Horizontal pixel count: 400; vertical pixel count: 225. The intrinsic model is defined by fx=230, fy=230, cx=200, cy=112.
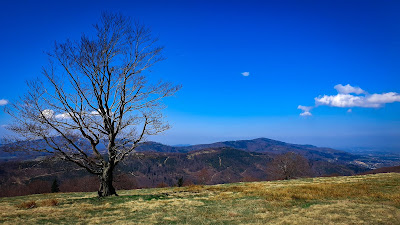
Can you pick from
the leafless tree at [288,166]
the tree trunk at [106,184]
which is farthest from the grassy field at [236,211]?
the leafless tree at [288,166]

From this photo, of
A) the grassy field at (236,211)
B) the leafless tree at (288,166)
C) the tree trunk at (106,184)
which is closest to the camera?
the grassy field at (236,211)

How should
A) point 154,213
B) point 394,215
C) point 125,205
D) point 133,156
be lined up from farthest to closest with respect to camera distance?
point 133,156 < point 125,205 < point 154,213 < point 394,215

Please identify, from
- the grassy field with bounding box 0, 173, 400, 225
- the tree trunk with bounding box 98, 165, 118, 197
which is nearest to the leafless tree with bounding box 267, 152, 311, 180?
the grassy field with bounding box 0, 173, 400, 225

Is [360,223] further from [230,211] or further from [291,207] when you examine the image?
[230,211]

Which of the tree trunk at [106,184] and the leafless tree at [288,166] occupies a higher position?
the tree trunk at [106,184]

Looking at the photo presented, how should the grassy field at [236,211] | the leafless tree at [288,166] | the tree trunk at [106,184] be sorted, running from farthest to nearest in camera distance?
1. the leafless tree at [288,166]
2. the tree trunk at [106,184]
3. the grassy field at [236,211]

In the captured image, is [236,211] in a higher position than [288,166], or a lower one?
higher

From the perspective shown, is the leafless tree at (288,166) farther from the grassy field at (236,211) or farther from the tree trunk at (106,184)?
the tree trunk at (106,184)

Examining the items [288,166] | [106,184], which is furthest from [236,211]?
[288,166]

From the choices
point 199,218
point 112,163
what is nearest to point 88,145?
point 112,163

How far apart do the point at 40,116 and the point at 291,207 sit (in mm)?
17947

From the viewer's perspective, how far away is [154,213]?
476 inches

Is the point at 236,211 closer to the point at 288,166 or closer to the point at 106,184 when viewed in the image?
the point at 106,184

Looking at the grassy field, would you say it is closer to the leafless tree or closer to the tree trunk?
the tree trunk
